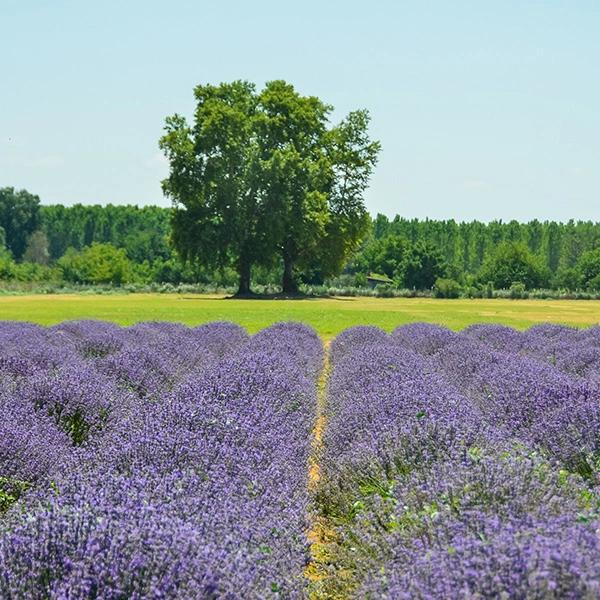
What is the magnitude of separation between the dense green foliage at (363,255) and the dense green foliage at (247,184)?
53.4 inches

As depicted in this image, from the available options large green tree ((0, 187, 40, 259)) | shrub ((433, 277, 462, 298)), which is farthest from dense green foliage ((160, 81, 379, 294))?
large green tree ((0, 187, 40, 259))

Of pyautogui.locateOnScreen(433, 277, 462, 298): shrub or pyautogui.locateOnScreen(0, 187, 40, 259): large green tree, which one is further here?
pyautogui.locateOnScreen(0, 187, 40, 259): large green tree

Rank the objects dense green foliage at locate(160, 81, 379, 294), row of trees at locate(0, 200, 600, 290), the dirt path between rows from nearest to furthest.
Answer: the dirt path between rows < dense green foliage at locate(160, 81, 379, 294) < row of trees at locate(0, 200, 600, 290)

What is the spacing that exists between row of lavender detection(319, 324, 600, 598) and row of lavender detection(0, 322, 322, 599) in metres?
0.36

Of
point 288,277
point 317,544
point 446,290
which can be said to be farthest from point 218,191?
point 317,544

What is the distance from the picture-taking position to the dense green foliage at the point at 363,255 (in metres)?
79.7

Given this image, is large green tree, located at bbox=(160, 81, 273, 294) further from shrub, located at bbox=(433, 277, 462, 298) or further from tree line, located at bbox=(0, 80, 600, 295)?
shrub, located at bbox=(433, 277, 462, 298)

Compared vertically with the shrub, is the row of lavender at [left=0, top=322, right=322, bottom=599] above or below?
above

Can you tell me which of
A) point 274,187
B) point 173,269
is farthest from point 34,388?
point 173,269

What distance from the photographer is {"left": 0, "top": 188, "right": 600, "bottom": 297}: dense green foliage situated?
7969cm

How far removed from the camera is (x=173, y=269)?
274 ft

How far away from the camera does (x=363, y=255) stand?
3770 inches

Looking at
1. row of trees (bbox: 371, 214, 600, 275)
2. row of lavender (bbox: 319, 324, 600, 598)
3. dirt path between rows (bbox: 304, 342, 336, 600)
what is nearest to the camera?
row of lavender (bbox: 319, 324, 600, 598)

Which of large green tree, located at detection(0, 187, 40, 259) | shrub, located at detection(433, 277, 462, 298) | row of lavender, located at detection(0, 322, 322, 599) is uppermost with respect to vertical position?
large green tree, located at detection(0, 187, 40, 259)
